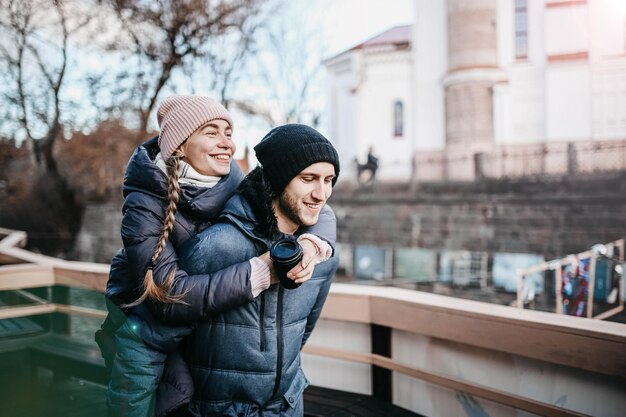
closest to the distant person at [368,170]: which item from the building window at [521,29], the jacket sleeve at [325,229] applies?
the building window at [521,29]

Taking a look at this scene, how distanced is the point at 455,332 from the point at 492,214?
13.1 m

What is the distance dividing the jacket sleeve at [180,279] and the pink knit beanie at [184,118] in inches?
8.3

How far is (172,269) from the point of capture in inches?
48.1

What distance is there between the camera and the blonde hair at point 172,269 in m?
1.18

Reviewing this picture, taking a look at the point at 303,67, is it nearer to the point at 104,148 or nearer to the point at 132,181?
the point at 104,148

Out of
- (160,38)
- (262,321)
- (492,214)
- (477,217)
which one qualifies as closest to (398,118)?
(477,217)

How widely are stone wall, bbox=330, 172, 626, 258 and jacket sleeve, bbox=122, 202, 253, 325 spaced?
43.9 ft

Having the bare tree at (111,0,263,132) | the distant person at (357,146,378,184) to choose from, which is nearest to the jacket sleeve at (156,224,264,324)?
the bare tree at (111,0,263,132)

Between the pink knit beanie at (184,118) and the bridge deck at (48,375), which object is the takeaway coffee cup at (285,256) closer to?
the pink knit beanie at (184,118)

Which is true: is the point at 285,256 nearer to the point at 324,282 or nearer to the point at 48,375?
the point at 324,282

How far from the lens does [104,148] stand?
1114 centimetres

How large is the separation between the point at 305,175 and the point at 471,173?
17.2 m

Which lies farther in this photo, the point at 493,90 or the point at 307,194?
the point at 493,90

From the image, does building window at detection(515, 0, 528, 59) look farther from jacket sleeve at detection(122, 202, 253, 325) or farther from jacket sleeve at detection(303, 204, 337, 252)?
jacket sleeve at detection(122, 202, 253, 325)
